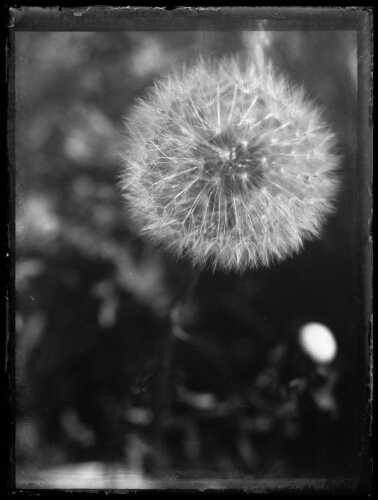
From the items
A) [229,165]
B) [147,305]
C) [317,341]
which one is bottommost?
[317,341]

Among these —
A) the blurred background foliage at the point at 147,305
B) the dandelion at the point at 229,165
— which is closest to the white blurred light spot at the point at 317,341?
the blurred background foliage at the point at 147,305

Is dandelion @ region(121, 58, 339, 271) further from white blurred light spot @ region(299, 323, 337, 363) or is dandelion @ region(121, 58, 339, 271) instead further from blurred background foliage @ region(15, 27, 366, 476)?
white blurred light spot @ region(299, 323, 337, 363)

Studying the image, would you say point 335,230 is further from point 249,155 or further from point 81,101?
point 81,101

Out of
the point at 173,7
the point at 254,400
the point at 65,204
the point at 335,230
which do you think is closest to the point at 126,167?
the point at 65,204

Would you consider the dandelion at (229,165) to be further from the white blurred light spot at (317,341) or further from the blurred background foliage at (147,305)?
the white blurred light spot at (317,341)

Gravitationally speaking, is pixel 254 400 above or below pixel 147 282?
below

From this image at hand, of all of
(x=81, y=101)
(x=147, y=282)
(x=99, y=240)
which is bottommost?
(x=147, y=282)
